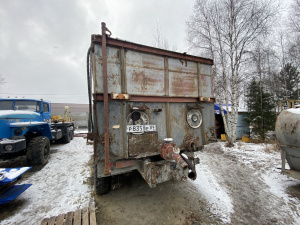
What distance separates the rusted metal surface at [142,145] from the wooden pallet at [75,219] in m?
1.18

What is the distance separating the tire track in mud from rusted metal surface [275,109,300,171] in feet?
3.29

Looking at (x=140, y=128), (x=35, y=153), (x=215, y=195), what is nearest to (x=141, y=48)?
(x=140, y=128)

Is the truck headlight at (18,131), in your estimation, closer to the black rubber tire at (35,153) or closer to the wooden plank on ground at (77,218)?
the black rubber tire at (35,153)

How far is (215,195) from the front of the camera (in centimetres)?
329

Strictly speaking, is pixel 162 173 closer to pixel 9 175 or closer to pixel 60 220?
pixel 60 220

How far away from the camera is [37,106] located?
6.33 metres

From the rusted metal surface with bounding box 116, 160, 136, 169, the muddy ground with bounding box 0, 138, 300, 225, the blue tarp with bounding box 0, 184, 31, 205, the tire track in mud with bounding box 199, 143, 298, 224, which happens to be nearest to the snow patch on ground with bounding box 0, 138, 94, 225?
the muddy ground with bounding box 0, 138, 300, 225

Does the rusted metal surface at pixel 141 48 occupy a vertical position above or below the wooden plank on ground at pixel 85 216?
above

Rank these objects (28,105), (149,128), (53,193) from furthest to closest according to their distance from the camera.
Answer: (28,105), (53,193), (149,128)

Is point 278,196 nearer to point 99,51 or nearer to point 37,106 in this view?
point 99,51

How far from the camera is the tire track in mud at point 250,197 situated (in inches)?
102

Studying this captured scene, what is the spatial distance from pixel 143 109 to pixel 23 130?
4.90 meters

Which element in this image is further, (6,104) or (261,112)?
(261,112)

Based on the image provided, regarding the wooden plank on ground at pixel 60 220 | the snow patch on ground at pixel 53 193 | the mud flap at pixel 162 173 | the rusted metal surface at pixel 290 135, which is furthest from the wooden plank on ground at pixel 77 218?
the rusted metal surface at pixel 290 135
